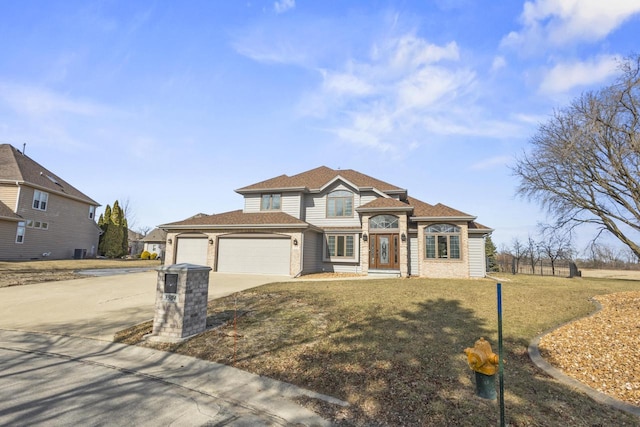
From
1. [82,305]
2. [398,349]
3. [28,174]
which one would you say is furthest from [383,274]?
[28,174]

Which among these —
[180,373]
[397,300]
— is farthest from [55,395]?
[397,300]

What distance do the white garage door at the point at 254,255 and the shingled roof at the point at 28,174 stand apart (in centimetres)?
1887

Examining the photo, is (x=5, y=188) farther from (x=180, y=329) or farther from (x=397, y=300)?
(x=397, y=300)

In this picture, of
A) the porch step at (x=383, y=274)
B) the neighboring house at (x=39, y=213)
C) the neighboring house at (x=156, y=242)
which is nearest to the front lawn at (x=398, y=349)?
the porch step at (x=383, y=274)

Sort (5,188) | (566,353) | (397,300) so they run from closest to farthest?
(566,353) → (397,300) → (5,188)

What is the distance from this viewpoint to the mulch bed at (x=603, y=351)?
5180 mm

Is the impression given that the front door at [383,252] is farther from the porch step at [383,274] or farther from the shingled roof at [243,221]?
the shingled roof at [243,221]

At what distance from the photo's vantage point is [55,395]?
459 centimetres

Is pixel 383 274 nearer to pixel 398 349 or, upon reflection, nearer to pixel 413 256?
pixel 413 256

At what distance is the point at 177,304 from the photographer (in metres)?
7.24

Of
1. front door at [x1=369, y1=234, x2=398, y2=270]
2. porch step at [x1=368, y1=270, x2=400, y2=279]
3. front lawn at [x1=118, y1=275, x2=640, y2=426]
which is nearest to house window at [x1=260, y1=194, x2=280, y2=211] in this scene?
front door at [x1=369, y1=234, x2=398, y2=270]

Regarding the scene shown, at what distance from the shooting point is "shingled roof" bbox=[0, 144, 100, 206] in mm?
25484

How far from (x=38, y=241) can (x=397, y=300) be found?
3156 cm

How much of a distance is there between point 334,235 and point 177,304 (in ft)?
50.4
